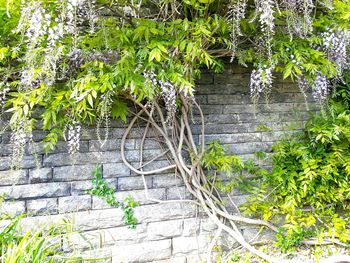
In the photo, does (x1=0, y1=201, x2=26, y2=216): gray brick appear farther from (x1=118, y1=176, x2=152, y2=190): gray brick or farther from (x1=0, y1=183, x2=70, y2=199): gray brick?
(x1=118, y1=176, x2=152, y2=190): gray brick

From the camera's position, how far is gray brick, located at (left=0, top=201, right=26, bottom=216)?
1974mm

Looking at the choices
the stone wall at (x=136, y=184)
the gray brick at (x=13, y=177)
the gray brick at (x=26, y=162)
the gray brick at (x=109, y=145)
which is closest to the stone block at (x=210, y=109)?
the stone wall at (x=136, y=184)

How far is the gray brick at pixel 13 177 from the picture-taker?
6.49 feet

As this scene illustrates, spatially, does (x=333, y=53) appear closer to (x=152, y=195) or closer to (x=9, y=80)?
(x=152, y=195)

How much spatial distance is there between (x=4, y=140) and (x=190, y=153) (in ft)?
3.86

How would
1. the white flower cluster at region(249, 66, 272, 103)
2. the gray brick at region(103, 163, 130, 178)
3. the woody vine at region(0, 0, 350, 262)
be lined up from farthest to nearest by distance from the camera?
the gray brick at region(103, 163, 130, 178) → the white flower cluster at region(249, 66, 272, 103) → the woody vine at region(0, 0, 350, 262)

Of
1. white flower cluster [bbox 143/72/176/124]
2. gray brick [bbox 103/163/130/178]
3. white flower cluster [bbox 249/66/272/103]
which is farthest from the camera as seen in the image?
gray brick [bbox 103/163/130/178]

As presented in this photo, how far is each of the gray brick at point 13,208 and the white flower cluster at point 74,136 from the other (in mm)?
434

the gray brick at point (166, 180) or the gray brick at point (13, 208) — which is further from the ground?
the gray brick at point (166, 180)

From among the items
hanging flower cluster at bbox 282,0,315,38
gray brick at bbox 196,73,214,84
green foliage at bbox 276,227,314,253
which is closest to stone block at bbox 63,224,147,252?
green foliage at bbox 276,227,314,253

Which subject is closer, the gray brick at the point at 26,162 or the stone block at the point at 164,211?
the gray brick at the point at 26,162

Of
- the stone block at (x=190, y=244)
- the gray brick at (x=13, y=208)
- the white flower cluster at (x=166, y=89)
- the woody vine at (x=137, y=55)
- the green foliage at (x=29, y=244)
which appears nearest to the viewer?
the green foliage at (x=29, y=244)

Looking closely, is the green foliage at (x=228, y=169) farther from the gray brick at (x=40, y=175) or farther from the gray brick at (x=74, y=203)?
the gray brick at (x=40, y=175)

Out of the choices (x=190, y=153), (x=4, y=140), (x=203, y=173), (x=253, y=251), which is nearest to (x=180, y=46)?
(x=190, y=153)
